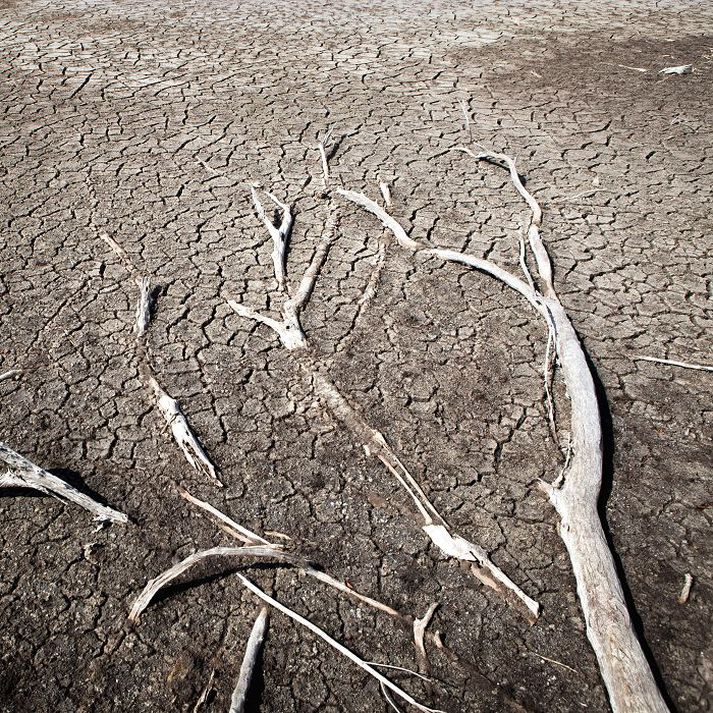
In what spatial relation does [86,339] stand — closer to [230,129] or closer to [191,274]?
[191,274]

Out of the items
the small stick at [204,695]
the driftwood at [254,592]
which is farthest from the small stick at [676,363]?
the small stick at [204,695]

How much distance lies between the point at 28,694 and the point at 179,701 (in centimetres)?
44

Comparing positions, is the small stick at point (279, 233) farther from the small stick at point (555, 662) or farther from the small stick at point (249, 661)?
the small stick at point (555, 662)

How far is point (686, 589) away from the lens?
86.0 inches

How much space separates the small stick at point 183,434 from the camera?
2611mm

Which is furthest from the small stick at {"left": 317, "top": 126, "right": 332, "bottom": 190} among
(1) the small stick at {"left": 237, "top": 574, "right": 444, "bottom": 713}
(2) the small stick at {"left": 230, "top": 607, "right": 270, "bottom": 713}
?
(2) the small stick at {"left": 230, "top": 607, "right": 270, "bottom": 713}

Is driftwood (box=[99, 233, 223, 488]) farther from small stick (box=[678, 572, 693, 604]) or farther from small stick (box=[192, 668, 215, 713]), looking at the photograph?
small stick (box=[678, 572, 693, 604])

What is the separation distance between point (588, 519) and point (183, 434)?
1562mm

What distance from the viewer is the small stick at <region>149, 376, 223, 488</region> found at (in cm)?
261

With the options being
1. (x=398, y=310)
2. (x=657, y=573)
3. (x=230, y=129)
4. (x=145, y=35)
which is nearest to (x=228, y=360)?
(x=398, y=310)

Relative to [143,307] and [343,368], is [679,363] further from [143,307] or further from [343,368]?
[143,307]

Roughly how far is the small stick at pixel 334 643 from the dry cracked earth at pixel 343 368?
29mm

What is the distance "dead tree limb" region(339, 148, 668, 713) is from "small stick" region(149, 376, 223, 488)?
50.4 inches

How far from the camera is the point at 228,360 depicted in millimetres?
3139
